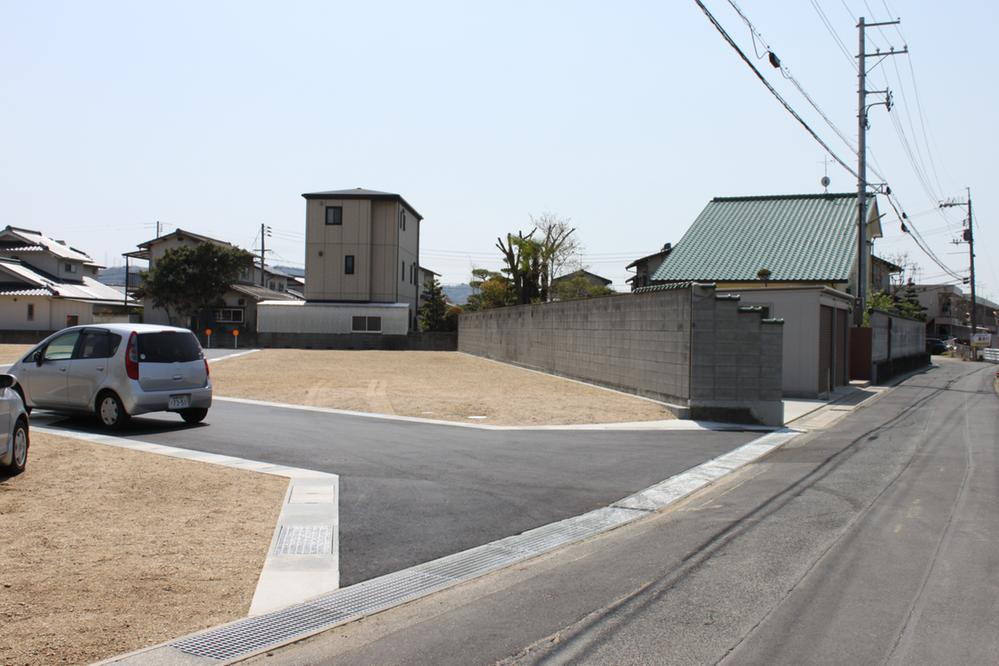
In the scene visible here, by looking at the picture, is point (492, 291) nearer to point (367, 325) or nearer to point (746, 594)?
point (367, 325)

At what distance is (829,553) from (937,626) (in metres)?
1.64

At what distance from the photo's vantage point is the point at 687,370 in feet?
56.2

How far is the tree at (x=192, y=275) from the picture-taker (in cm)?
5384

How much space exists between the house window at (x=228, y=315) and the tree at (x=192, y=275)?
1866 mm

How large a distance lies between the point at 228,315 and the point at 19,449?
51.1m

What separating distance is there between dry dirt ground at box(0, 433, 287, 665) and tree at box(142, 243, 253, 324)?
47.0 meters

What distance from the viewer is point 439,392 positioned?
21797mm

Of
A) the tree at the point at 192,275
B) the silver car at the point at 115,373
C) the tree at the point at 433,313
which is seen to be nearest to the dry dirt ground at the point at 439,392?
the silver car at the point at 115,373

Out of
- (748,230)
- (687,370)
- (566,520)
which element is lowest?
(566,520)

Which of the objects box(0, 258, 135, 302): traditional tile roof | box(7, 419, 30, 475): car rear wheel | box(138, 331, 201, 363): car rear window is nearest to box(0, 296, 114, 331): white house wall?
box(0, 258, 135, 302): traditional tile roof

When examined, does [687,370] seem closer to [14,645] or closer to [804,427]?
[804,427]

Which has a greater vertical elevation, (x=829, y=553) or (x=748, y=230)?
(x=748, y=230)

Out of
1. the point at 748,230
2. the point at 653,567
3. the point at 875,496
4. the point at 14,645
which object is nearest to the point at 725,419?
the point at 875,496

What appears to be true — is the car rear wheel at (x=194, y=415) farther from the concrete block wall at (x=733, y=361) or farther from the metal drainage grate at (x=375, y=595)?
the concrete block wall at (x=733, y=361)
